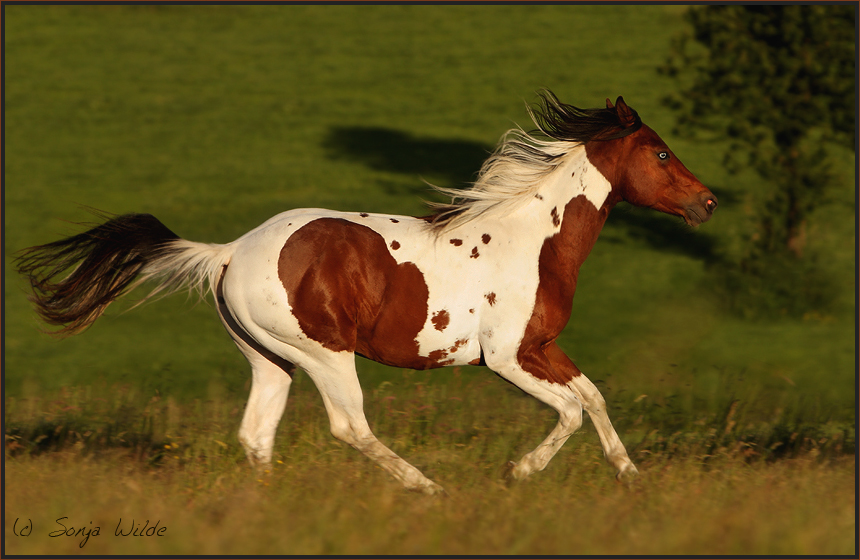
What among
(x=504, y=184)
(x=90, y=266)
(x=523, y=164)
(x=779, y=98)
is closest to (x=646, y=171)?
(x=523, y=164)

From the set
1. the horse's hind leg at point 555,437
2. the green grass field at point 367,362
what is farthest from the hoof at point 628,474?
the horse's hind leg at point 555,437

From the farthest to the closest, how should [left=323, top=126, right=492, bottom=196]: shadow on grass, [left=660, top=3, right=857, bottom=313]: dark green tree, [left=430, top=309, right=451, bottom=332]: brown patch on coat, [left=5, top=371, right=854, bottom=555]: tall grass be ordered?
[left=323, top=126, right=492, bottom=196]: shadow on grass → [left=660, top=3, right=857, bottom=313]: dark green tree → [left=430, top=309, right=451, bottom=332]: brown patch on coat → [left=5, top=371, right=854, bottom=555]: tall grass

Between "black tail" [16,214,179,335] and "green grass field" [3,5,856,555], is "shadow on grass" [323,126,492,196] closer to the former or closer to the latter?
"green grass field" [3,5,856,555]

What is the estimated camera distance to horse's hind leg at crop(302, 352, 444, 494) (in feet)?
18.0

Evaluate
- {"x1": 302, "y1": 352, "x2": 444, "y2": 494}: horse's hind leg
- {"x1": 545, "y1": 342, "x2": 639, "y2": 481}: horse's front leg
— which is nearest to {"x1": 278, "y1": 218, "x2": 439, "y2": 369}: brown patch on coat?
{"x1": 302, "y1": 352, "x2": 444, "y2": 494}: horse's hind leg

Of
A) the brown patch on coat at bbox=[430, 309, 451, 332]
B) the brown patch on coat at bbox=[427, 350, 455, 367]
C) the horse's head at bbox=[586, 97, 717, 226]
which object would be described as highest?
the horse's head at bbox=[586, 97, 717, 226]

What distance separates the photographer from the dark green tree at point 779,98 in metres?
13.9

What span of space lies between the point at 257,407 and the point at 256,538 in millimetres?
1474

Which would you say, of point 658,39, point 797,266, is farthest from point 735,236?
point 658,39

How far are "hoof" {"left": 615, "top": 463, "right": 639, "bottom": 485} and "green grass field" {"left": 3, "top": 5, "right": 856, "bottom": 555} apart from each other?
0.19 metres

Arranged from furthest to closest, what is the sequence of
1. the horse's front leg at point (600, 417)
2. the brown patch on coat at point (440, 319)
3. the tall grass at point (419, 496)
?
the horse's front leg at point (600, 417) → the brown patch on coat at point (440, 319) → the tall grass at point (419, 496)

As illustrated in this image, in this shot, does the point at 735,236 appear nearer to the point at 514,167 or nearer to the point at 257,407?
the point at 514,167

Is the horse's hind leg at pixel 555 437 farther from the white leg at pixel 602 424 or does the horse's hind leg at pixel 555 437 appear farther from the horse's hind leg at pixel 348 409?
the horse's hind leg at pixel 348 409
